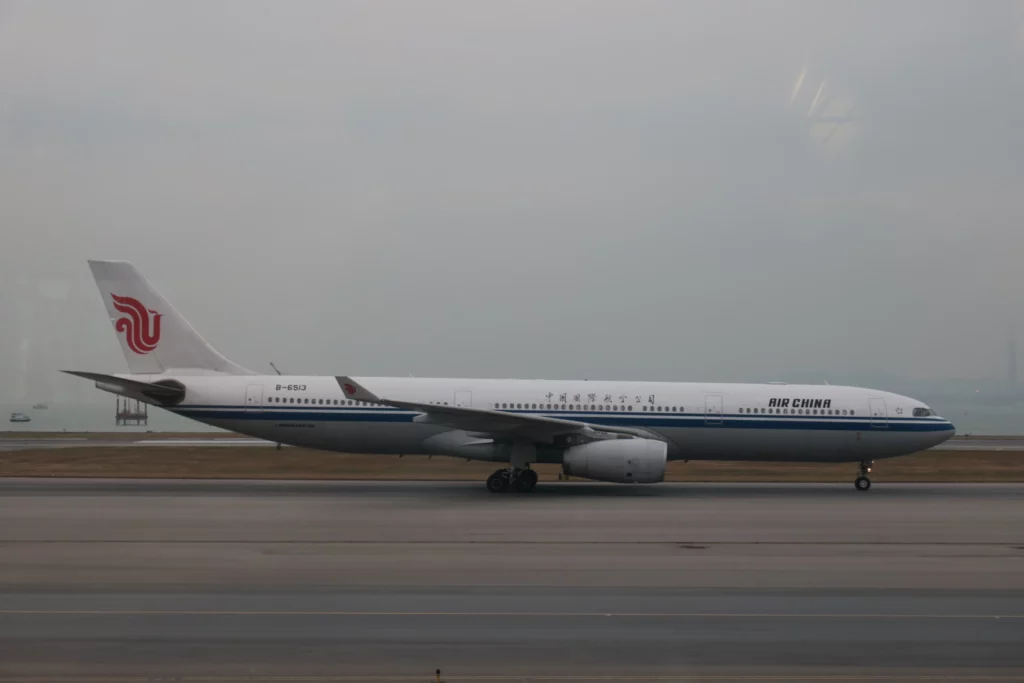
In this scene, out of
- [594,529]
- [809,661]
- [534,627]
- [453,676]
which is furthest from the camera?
[594,529]

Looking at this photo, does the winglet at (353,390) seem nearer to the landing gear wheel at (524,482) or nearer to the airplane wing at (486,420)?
the airplane wing at (486,420)

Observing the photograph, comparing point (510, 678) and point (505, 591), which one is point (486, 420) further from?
point (510, 678)

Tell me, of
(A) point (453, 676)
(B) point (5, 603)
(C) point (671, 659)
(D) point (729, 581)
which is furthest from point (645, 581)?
(B) point (5, 603)

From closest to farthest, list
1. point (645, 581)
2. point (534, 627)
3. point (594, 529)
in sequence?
point (534, 627)
point (645, 581)
point (594, 529)

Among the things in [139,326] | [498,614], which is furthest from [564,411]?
[498,614]

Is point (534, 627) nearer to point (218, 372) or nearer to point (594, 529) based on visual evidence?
point (594, 529)

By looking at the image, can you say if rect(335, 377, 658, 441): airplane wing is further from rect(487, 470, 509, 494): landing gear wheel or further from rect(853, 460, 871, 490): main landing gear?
rect(853, 460, 871, 490): main landing gear

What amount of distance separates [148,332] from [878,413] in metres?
21.3

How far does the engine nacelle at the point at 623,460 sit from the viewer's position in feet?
76.6

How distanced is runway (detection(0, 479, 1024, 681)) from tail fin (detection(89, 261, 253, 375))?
6.69 meters

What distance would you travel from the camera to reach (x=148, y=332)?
27.2 m

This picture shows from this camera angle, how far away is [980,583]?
1225 centimetres

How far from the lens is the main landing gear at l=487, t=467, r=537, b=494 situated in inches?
966

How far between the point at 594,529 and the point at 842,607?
276 inches
